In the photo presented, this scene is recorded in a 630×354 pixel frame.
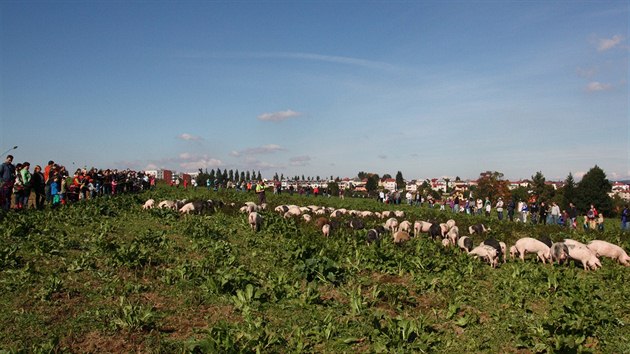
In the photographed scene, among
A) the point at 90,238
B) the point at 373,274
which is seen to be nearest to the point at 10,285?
the point at 90,238

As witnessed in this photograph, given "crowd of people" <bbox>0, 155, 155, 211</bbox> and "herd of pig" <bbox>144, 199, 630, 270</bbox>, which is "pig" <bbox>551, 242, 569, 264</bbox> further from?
"crowd of people" <bbox>0, 155, 155, 211</bbox>

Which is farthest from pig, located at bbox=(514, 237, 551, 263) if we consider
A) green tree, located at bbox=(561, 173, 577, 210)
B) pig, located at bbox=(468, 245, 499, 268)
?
green tree, located at bbox=(561, 173, 577, 210)

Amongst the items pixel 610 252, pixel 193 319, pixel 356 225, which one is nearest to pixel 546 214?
pixel 610 252

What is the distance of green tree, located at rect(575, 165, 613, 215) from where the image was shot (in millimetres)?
75250

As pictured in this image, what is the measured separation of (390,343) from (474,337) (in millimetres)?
1745

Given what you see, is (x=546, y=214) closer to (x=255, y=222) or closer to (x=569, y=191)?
(x=255, y=222)

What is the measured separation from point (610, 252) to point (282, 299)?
12676 mm

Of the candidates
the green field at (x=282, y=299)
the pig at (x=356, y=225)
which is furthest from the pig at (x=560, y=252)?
the pig at (x=356, y=225)

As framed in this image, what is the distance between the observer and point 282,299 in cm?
923

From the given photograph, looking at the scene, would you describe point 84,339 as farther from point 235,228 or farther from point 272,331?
point 235,228

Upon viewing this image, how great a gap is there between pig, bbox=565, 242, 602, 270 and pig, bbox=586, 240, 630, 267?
1320 mm

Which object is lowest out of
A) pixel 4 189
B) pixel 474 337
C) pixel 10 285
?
pixel 474 337

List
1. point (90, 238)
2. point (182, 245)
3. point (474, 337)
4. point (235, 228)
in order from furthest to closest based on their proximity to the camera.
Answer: point (235, 228) < point (182, 245) < point (90, 238) < point (474, 337)

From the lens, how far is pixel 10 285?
28.8 ft
